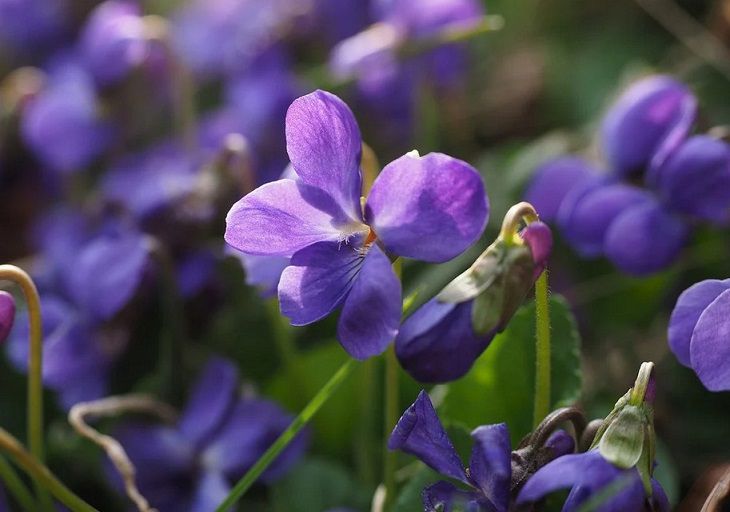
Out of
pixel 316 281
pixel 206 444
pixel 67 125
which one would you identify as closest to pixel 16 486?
pixel 206 444

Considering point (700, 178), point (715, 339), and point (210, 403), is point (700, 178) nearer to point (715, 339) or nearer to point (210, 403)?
point (715, 339)

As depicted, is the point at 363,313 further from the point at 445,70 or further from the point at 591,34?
the point at 591,34

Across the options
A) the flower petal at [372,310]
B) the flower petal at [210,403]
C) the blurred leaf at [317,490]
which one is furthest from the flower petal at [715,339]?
the flower petal at [210,403]

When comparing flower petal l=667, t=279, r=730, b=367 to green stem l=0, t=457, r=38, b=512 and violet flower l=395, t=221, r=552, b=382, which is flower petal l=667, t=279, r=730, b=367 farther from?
green stem l=0, t=457, r=38, b=512

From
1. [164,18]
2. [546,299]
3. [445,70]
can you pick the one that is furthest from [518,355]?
[164,18]

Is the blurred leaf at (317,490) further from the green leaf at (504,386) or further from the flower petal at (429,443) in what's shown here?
the flower petal at (429,443)

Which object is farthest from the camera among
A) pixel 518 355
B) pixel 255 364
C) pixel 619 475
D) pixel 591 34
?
pixel 591 34
